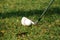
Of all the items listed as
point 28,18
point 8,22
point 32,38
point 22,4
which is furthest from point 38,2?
point 32,38

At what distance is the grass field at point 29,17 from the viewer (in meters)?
5.83

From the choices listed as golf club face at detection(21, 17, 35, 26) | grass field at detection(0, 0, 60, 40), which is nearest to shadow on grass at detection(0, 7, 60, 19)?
grass field at detection(0, 0, 60, 40)

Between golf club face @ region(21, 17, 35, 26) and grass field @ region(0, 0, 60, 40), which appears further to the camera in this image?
golf club face @ region(21, 17, 35, 26)

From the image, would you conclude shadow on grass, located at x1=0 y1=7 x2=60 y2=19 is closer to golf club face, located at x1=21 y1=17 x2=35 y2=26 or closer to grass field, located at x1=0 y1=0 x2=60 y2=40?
grass field, located at x1=0 y1=0 x2=60 y2=40

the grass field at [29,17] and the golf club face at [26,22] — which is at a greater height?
the golf club face at [26,22]

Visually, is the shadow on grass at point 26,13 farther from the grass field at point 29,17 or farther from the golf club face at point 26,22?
the golf club face at point 26,22

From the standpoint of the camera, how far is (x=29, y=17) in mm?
6832

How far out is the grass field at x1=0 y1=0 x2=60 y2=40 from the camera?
19.1 feet

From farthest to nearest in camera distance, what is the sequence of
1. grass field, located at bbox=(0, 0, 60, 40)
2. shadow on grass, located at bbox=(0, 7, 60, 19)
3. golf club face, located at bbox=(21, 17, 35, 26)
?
shadow on grass, located at bbox=(0, 7, 60, 19), golf club face, located at bbox=(21, 17, 35, 26), grass field, located at bbox=(0, 0, 60, 40)

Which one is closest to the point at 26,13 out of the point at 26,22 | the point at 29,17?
the point at 29,17

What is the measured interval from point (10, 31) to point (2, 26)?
1.28 ft

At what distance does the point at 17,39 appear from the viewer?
563 centimetres

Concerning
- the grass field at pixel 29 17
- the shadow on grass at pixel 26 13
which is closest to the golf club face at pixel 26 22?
the grass field at pixel 29 17

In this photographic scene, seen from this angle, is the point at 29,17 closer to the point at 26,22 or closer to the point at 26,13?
the point at 26,13
